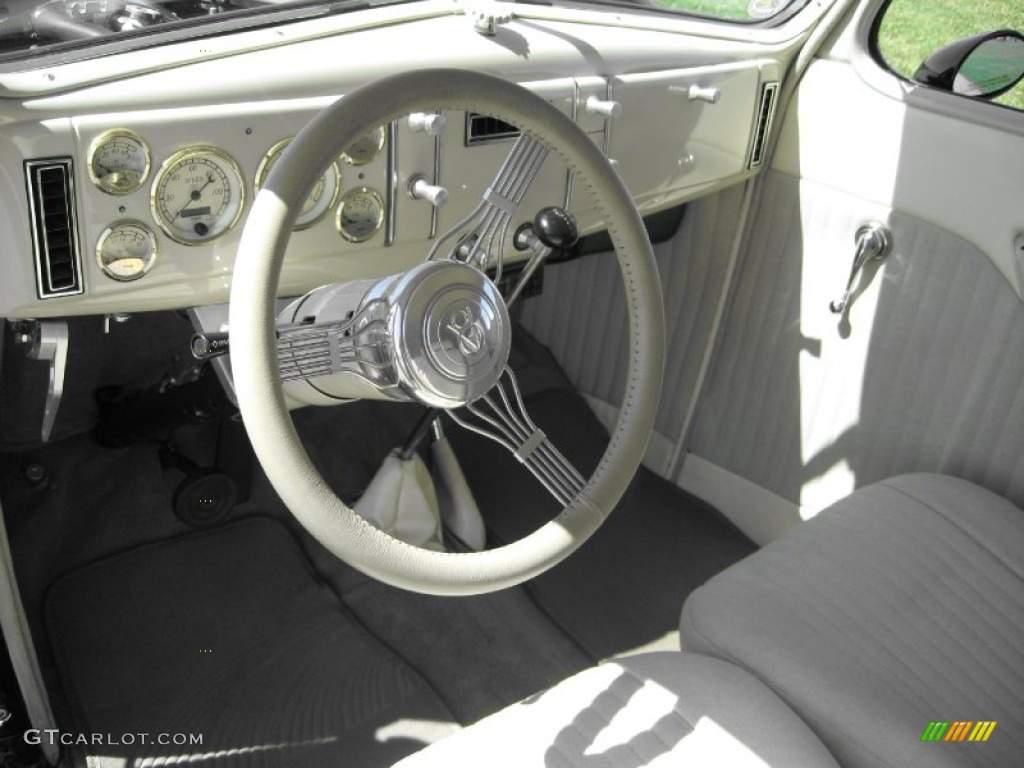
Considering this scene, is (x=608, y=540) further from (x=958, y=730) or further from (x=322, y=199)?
(x=322, y=199)

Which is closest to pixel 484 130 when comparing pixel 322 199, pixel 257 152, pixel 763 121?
pixel 322 199

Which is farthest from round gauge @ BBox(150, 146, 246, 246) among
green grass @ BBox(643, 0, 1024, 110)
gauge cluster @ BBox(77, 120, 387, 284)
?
green grass @ BBox(643, 0, 1024, 110)

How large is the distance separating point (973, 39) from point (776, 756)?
1589 mm

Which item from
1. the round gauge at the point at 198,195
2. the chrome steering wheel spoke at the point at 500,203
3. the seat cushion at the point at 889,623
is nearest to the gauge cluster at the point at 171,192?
the round gauge at the point at 198,195

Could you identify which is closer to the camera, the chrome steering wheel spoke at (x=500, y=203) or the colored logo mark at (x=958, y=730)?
the chrome steering wheel spoke at (x=500, y=203)

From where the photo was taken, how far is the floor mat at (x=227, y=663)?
195 centimetres

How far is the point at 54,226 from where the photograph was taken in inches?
54.8

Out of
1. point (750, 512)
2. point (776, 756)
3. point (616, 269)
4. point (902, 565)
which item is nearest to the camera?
point (776, 756)

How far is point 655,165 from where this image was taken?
2143 millimetres

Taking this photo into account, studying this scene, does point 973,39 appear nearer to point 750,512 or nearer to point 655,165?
point 655,165

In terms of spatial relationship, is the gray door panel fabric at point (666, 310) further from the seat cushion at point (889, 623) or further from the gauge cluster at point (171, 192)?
the gauge cluster at point (171, 192)

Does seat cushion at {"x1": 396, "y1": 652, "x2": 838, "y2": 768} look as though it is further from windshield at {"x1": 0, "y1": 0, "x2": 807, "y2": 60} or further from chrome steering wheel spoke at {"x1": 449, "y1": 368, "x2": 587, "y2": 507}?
→ windshield at {"x1": 0, "y1": 0, "x2": 807, "y2": 60}

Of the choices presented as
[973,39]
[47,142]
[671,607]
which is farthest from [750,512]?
[47,142]

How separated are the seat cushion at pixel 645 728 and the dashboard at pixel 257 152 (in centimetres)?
78
